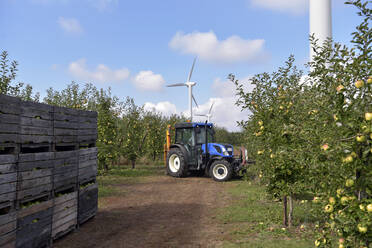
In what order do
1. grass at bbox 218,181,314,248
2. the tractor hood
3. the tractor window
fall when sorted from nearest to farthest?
grass at bbox 218,181,314,248, the tractor hood, the tractor window

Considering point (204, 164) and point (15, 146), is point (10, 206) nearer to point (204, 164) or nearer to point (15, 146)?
point (15, 146)

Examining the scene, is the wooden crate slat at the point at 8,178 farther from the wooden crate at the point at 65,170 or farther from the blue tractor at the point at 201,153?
the blue tractor at the point at 201,153

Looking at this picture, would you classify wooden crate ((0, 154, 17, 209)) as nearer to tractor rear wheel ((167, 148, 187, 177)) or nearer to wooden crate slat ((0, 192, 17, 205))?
wooden crate slat ((0, 192, 17, 205))

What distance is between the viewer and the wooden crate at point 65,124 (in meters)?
5.55

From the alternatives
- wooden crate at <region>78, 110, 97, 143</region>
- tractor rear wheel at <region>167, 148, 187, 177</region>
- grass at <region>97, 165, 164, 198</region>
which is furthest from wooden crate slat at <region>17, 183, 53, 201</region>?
tractor rear wheel at <region>167, 148, 187, 177</region>

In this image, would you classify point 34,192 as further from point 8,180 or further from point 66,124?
point 66,124

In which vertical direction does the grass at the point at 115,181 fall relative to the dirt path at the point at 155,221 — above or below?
above

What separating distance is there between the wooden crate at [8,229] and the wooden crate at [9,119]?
101 centimetres

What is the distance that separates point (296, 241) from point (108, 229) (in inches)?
147

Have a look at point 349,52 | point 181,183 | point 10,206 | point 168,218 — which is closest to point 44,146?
point 10,206

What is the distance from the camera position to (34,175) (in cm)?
481

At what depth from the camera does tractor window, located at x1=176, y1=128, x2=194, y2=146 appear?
568 inches

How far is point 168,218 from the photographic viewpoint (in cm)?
725

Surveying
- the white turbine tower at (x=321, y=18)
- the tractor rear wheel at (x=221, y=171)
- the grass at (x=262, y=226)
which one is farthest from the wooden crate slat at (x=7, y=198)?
the white turbine tower at (x=321, y=18)
